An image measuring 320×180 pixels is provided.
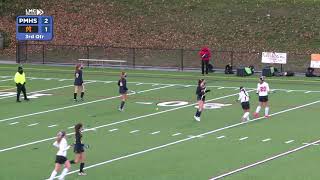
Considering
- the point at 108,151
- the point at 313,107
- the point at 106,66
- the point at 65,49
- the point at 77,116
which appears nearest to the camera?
the point at 108,151

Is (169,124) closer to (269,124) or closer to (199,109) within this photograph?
(199,109)

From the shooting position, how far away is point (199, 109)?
104 ft

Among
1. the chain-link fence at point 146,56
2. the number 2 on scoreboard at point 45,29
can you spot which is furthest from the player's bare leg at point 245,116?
the number 2 on scoreboard at point 45,29

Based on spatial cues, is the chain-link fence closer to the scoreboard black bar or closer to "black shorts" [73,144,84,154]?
the scoreboard black bar

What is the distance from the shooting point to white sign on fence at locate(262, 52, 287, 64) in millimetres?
51500

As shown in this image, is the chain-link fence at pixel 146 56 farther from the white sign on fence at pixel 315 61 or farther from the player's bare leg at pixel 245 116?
the player's bare leg at pixel 245 116

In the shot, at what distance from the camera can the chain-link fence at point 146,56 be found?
54.8 metres

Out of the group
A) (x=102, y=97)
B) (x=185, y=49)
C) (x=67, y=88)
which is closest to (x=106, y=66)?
(x=185, y=49)

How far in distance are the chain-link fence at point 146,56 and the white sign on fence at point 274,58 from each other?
1207mm

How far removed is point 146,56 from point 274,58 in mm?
10462

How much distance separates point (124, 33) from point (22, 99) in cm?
2604

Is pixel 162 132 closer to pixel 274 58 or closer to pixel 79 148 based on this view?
pixel 79 148

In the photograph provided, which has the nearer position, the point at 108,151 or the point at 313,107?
the point at 108,151
